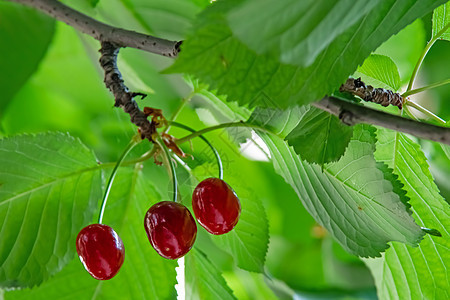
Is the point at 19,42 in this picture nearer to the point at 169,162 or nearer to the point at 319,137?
the point at 169,162

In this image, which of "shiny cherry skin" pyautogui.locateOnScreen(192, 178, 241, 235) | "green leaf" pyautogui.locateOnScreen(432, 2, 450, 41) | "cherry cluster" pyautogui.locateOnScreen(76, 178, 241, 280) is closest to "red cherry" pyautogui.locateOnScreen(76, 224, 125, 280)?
"cherry cluster" pyautogui.locateOnScreen(76, 178, 241, 280)

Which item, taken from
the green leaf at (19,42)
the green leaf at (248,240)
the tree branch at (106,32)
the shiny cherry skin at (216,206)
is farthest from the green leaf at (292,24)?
the green leaf at (19,42)

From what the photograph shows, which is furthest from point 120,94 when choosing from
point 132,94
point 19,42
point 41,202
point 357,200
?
point 19,42

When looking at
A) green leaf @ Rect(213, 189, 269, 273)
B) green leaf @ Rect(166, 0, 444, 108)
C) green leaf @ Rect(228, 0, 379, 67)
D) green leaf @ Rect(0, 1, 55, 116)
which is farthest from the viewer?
green leaf @ Rect(0, 1, 55, 116)

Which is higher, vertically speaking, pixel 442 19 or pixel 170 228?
pixel 442 19

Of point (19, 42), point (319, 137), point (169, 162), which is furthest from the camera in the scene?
point (19, 42)

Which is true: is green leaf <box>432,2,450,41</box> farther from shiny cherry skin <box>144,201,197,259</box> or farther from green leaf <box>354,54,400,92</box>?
shiny cherry skin <box>144,201,197,259</box>

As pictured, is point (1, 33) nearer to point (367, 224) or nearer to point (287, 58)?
point (367, 224)

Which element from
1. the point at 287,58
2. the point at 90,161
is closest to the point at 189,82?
the point at 90,161
